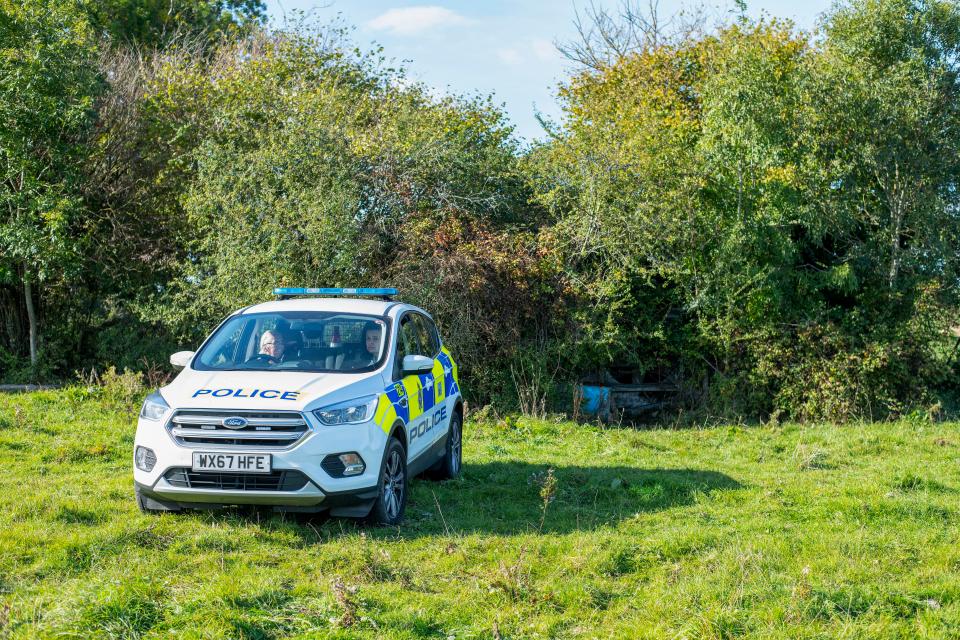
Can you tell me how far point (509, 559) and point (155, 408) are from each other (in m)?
3.00

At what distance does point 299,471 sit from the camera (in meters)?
6.87

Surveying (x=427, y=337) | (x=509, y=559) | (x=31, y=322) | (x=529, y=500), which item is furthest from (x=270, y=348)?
(x=31, y=322)

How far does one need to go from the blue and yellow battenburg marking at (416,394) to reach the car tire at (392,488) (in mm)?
239

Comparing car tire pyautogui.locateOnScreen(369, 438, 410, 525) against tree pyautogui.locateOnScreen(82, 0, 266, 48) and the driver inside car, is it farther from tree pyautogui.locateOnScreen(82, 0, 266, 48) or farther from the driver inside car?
tree pyautogui.locateOnScreen(82, 0, 266, 48)

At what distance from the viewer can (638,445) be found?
12.9 meters

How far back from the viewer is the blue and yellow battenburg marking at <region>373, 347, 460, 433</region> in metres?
7.47

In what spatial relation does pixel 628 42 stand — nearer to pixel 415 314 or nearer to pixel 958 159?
pixel 958 159

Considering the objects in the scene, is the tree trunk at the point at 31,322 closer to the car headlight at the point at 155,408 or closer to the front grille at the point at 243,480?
the car headlight at the point at 155,408

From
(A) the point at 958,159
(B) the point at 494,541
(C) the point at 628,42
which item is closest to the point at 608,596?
(B) the point at 494,541

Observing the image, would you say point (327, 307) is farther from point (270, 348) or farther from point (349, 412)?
point (349, 412)

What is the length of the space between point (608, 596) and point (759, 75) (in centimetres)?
1156

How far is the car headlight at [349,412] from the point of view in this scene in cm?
705

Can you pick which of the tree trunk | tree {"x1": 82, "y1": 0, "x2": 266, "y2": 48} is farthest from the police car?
tree {"x1": 82, "y1": 0, "x2": 266, "y2": 48}

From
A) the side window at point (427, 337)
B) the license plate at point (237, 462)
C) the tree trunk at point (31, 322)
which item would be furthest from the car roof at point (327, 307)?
the tree trunk at point (31, 322)
